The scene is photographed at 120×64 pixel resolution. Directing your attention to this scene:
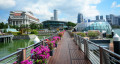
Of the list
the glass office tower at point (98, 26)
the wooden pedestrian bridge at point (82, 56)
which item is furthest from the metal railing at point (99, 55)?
the glass office tower at point (98, 26)

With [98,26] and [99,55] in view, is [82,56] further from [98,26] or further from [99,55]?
[98,26]

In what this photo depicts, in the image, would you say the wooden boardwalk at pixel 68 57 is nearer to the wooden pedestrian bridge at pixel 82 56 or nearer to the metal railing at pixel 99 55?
the wooden pedestrian bridge at pixel 82 56

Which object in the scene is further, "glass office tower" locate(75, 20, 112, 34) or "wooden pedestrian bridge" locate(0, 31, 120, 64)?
"glass office tower" locate(75, 20, 112, 34)

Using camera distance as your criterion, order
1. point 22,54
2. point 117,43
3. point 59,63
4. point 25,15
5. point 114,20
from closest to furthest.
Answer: point 22,54
point 59,63
point 117,43
point 114,20
point 25,15

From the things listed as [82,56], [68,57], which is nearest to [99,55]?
[82,56]

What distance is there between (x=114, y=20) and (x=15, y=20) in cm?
9203

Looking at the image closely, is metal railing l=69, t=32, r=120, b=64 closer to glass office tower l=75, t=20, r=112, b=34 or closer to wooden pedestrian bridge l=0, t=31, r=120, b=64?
wooden pedestrian bridge l=0, t=31, r=120, b=64

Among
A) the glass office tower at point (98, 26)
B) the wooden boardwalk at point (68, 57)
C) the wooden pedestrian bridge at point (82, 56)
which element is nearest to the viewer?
the wooden pedestrian bridge at point (82, 56)

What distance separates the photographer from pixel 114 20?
89.1 m

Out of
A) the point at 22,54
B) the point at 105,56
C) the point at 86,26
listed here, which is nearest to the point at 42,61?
the point at 22,54

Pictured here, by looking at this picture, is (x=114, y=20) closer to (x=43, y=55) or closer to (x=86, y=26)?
(x=86, y=26)

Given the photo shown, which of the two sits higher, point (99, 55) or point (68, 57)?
point (99, 55)

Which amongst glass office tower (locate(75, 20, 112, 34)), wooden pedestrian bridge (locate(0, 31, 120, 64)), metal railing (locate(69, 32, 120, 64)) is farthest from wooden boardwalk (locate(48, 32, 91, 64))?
glass office tower (locate(75, 20, 112, 34))

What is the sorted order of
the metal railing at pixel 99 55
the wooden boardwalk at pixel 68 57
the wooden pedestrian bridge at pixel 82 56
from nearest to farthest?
the metal railing at pixel 99 55 → the wooden pedestrian bridge at pixel 82 56 → the wooden boardwalk at pixel 68 57
